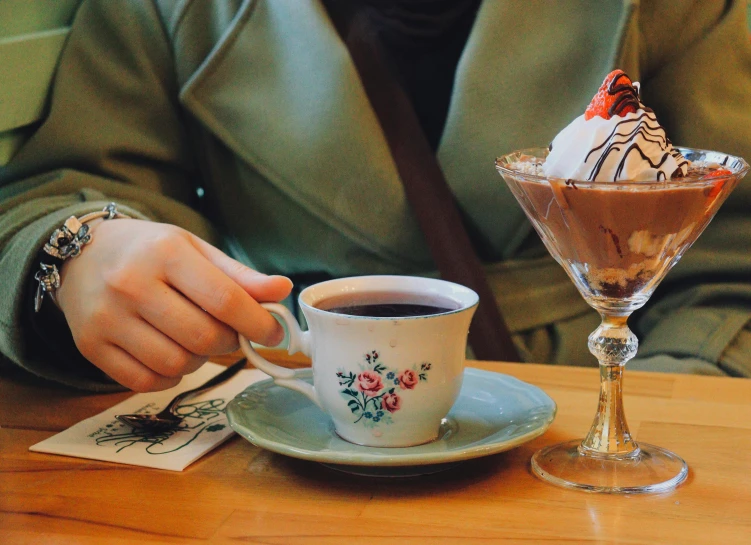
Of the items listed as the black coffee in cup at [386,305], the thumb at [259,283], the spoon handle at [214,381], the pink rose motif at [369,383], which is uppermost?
the thumb at [259,283]

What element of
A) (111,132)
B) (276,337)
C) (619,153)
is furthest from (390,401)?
(111,132)

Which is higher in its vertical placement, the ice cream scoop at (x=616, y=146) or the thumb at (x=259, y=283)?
the ice cream scoop at (x=616, y=146)

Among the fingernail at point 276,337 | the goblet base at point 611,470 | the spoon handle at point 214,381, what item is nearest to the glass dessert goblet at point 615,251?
the goblet base at point 611,470

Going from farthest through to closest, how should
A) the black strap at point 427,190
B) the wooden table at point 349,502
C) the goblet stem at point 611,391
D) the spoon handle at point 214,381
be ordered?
the black strap at point 427,190 → the spoon handle at point 214,381 → the goblet stem at point 611,391 → the wooden table at point 349,502

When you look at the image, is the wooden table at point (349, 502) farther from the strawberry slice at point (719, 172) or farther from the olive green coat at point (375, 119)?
the olive green coat at point (375, 119)

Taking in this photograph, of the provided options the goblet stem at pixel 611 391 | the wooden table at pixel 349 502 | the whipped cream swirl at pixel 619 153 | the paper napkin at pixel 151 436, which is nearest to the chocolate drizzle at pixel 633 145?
the whipped cream swirl at pixel 619 153

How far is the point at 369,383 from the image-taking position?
0.58 m

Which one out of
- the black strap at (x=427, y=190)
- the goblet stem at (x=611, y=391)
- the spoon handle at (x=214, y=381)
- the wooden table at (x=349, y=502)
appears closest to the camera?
the wooden table at (x=349, y=502)

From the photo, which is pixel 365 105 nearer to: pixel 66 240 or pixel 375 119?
pixel 375 119

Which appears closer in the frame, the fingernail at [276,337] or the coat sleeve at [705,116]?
the fingernail at [276,337]

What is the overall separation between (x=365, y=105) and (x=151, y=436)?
0.54 meters

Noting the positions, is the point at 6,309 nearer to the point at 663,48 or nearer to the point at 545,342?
the point at 545,342

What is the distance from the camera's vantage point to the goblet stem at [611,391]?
606 mm

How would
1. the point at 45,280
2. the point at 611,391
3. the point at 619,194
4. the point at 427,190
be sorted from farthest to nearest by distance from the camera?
the point at 427,190
the point at 45,280
the point at 611,391
the point at 619,194
